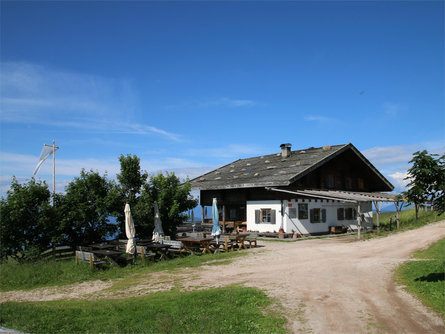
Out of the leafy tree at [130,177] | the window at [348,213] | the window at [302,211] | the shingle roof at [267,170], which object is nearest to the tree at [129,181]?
the leafy tree at [130,177]

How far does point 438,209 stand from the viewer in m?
7.91

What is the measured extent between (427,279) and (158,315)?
705 centimetres

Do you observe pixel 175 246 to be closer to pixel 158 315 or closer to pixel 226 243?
pixel 226 243

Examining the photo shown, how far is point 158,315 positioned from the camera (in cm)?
651

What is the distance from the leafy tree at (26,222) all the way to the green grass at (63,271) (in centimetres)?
69

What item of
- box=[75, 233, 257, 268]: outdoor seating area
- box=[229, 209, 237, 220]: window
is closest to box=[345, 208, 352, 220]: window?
box=[229, 209, 237, 220]: window

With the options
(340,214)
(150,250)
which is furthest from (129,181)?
(340,214)

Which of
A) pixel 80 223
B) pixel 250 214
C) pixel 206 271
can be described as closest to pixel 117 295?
pixel 206 271

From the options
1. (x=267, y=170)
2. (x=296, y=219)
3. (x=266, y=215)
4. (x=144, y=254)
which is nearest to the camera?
(x=144, y=254)

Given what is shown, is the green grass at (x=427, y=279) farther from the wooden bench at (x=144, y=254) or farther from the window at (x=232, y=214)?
the window at (x=232, y=214)

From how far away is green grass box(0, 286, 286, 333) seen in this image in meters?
5.95

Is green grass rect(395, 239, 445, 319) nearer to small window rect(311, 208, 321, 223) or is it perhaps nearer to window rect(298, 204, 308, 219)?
window rect(298, 204, 308, 219)

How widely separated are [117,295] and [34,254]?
6.84 m

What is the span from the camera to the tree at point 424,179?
7816 mm
